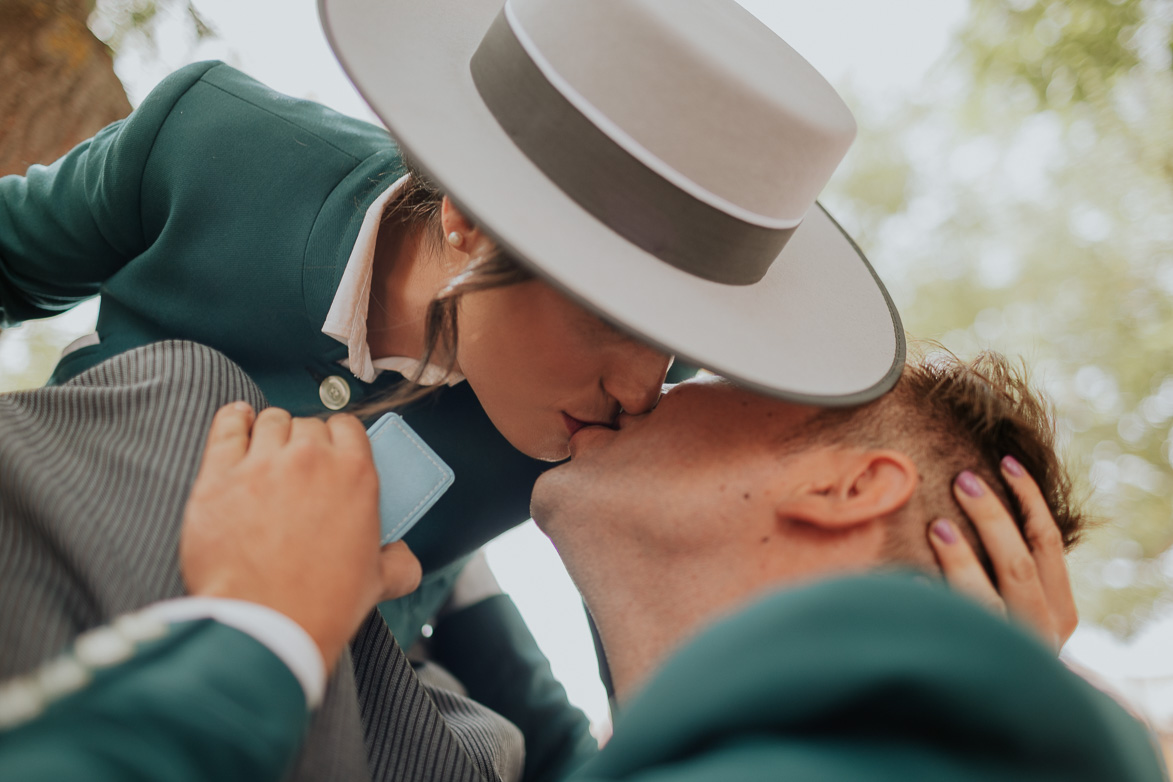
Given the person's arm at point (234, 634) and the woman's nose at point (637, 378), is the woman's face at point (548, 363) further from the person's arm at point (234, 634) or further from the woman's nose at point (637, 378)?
the person's arm at point (234, 634)

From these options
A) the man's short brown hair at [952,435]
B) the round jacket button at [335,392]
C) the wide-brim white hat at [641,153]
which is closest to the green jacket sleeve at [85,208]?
the round jacket button at [335,392]

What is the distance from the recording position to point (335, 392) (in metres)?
1.44

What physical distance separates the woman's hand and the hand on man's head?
72 centimetres

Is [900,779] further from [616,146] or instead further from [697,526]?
[616,146]

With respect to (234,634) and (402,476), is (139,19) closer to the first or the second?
(402,476)

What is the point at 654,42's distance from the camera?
850 mm

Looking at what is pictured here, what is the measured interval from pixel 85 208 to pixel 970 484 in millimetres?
1669

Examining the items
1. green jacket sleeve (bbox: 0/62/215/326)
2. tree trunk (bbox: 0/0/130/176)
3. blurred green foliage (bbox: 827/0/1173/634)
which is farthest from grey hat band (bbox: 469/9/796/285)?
blurred green foliage (bbox: 827/0/1173/634)

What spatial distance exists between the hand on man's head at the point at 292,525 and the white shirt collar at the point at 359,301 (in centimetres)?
43

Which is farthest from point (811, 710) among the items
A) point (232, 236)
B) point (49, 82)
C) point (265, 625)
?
point (49, 82)

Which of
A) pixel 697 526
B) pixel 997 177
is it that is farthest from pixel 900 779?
pixel 997 177

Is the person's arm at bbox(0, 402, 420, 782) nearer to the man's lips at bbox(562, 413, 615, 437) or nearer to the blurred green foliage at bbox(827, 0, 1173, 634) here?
the man's lips at bbox(562, 413, 615, 437)

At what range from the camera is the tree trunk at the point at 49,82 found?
153 centimetres

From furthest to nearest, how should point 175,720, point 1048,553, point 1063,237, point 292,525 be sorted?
point 1063,237, point 1048,553, point 292,525, point 175,720
